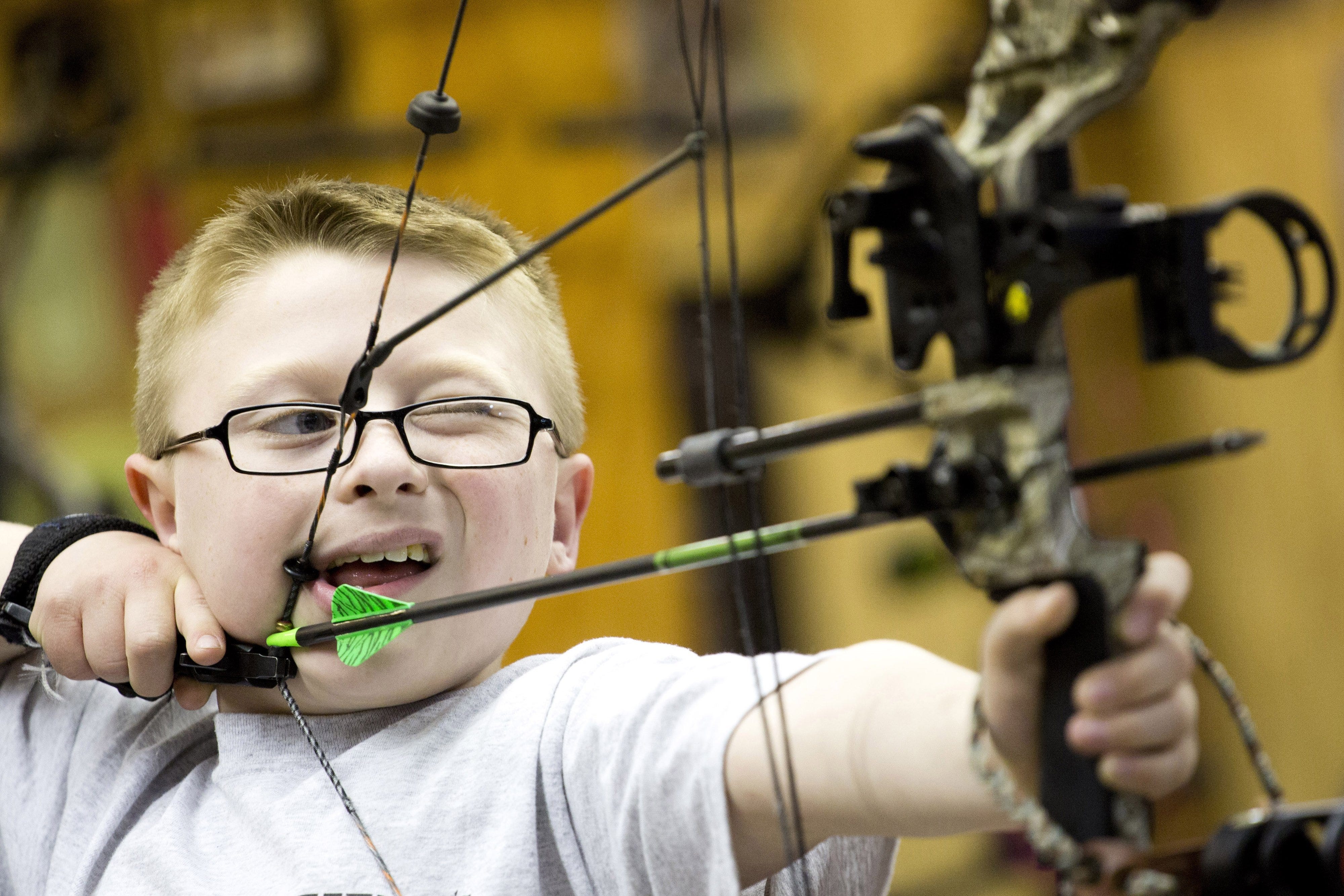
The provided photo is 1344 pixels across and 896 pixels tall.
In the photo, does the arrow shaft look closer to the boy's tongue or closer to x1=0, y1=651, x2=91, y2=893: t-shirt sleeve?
the boy's tongue

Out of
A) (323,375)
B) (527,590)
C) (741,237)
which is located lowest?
(527,590)

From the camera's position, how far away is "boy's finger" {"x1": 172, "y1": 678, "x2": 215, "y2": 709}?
2.40ft

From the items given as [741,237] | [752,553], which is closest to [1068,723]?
[752,553]

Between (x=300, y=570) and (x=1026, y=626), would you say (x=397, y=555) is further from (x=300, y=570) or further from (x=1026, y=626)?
(x=1026, y=626)

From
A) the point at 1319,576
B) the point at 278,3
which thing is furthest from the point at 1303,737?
the point at 278,3

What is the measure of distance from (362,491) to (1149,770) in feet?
1.31

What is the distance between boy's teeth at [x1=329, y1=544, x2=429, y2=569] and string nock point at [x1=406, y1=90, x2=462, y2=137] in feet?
0.64

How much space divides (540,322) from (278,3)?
1211 mm

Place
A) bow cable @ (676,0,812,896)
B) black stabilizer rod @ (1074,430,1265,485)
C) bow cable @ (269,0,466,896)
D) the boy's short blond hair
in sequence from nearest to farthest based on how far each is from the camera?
black stabilizer rod @ (1074,430,1265,485) → bow cable @ (676,0,812,896) → bow cable @ (269,0,466,896) → the boy's short blond hair

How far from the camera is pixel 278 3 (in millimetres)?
1786

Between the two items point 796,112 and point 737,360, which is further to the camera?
point 796,112

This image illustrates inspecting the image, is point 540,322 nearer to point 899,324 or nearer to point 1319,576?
point 899,324

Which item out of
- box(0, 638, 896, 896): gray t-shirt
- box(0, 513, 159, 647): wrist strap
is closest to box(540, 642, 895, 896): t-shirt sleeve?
box(0, 638, 896, 896): gray t-shirt

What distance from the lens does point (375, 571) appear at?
67 centimetres
